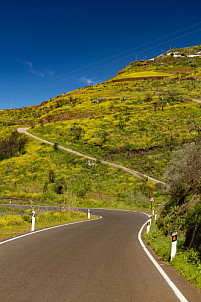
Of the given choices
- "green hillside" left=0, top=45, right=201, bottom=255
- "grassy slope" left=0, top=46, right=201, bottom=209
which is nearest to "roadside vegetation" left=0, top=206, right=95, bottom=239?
"green hillside" left=0, top=45, right=201, bottom=255

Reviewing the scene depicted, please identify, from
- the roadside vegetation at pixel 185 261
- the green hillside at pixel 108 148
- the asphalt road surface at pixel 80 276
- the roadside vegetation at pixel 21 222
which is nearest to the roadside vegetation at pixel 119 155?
the green hillside at pixel 108 148

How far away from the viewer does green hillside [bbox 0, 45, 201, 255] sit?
38.8m

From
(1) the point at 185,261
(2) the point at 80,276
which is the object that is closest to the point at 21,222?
(2) the point at 80,276

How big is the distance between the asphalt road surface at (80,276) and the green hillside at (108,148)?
13.9 feet

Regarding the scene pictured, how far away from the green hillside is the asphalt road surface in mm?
4243

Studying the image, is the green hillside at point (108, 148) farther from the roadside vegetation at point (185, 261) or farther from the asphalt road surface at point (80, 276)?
the asphalt road surface at point (80, 276)

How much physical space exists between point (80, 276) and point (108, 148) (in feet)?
181

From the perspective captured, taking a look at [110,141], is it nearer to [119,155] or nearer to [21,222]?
[119,155]

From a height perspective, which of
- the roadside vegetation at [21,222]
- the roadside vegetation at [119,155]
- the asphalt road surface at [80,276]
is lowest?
the roadside vegetation at [21,222]

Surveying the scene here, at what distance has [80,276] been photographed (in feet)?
17.5

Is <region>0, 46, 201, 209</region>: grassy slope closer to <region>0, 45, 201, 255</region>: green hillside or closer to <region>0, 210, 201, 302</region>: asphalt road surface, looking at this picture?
<region>0, 45, 201, 255</region>: green hillside

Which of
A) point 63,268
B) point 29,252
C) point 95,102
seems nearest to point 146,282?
point 63,268

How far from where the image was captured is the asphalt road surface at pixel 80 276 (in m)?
4.25

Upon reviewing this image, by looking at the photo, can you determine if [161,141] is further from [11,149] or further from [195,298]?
[195,298]
